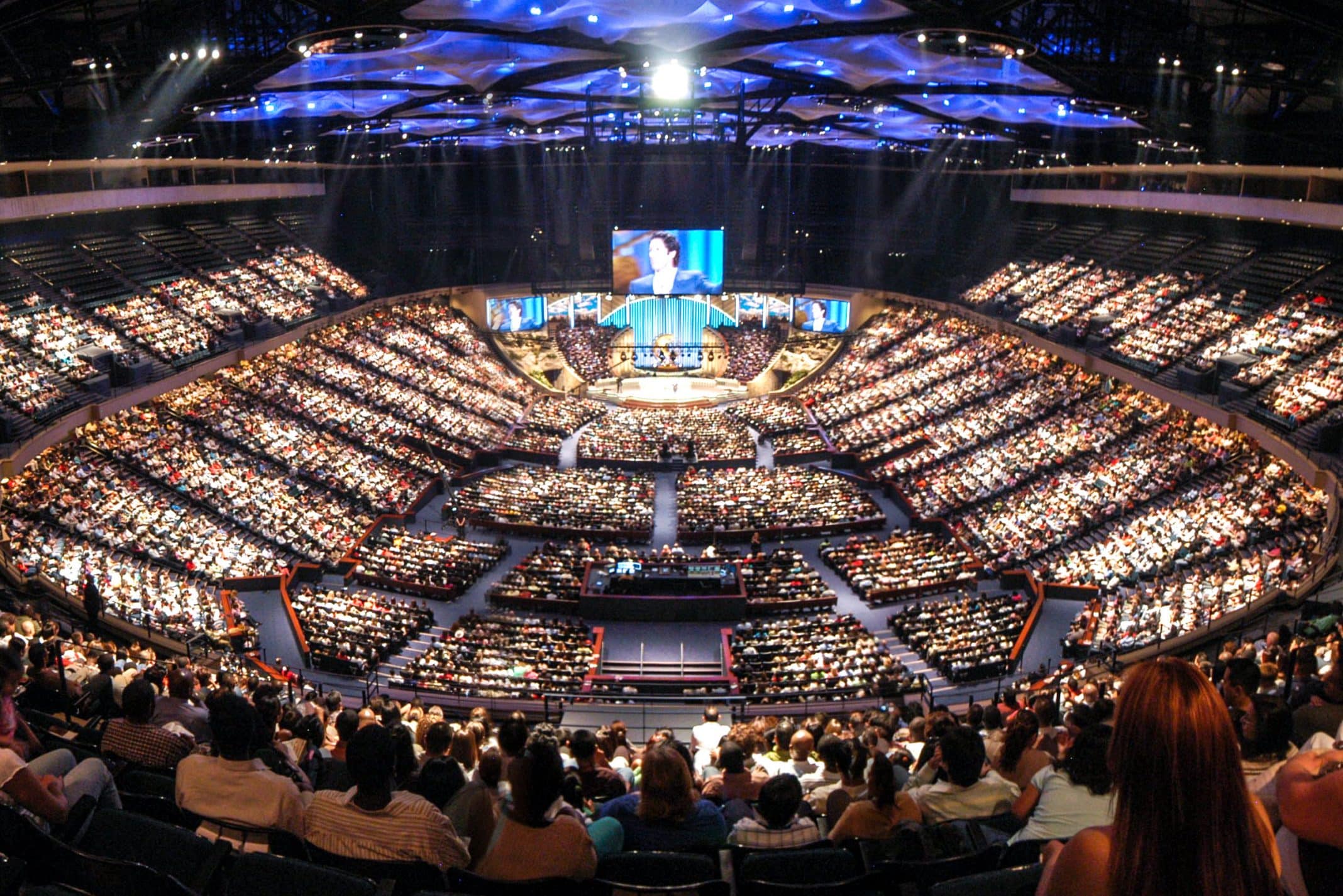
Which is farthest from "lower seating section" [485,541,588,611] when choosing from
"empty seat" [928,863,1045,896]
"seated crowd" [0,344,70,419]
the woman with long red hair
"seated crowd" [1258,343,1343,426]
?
the woman with long red hair

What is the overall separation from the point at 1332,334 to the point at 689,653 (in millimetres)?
19344

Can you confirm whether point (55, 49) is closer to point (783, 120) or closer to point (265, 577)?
point (265, 577)

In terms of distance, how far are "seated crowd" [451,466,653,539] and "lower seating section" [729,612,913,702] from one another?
855cm

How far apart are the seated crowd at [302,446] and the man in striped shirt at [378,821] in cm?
2697

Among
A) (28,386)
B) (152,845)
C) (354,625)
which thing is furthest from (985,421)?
(152,845)

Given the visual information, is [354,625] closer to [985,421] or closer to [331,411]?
[331,411]

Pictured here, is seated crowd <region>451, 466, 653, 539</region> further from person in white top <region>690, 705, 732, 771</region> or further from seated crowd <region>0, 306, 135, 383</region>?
person in white top <region>690, 705, 732, 771</region>

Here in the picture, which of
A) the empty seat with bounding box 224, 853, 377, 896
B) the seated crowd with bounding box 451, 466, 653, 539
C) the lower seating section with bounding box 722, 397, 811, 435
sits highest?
the empty seat with bounding box 224, 853, 377, 896

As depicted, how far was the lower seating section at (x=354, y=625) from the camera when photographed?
21.1 meters

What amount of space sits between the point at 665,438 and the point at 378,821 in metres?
35.5

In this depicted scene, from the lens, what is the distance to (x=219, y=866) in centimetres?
473

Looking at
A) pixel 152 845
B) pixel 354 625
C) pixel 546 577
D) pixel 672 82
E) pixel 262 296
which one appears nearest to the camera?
pixel 152 845

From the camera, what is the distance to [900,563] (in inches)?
1059

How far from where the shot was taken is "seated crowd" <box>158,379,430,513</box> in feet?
104
